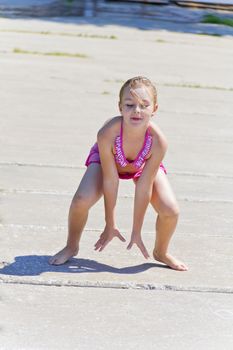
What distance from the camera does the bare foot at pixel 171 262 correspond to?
17.5ft

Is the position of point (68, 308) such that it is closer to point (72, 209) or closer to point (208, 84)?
point (72, 209)

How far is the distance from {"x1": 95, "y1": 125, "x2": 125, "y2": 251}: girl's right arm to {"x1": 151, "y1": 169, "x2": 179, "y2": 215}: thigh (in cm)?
25

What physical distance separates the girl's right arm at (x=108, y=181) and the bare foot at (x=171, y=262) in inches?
11.6

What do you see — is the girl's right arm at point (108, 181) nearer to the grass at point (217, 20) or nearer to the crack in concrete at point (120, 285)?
the crack in concrete at point (120, 285)

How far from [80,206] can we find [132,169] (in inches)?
14.0

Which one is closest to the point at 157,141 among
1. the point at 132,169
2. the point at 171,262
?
the point at 132,169

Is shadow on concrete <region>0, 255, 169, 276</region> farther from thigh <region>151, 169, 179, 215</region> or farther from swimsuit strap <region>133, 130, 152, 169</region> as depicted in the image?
swimsuit strap <region>133, 130, 152, 169</region>

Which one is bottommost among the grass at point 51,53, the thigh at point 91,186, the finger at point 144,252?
the grass at point 51,53

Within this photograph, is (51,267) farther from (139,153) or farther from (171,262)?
(139,153)

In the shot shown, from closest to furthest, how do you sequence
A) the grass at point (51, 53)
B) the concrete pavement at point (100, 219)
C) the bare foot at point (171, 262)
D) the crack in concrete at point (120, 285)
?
the concrete pavement at point (100, 219), the crack in concrete at point (120, 285), the bare foot at point (171, 262), the grass at point (51, 53)

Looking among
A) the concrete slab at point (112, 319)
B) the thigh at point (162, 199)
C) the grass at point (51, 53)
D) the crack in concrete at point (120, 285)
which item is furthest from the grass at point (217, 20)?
the concrete slab at point (112, 319)

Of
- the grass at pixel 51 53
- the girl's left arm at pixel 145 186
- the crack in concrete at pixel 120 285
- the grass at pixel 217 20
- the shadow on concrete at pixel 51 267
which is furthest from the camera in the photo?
the grass at pixel 217 20

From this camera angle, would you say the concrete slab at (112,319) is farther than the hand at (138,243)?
No

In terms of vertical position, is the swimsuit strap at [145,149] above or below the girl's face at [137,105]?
below
